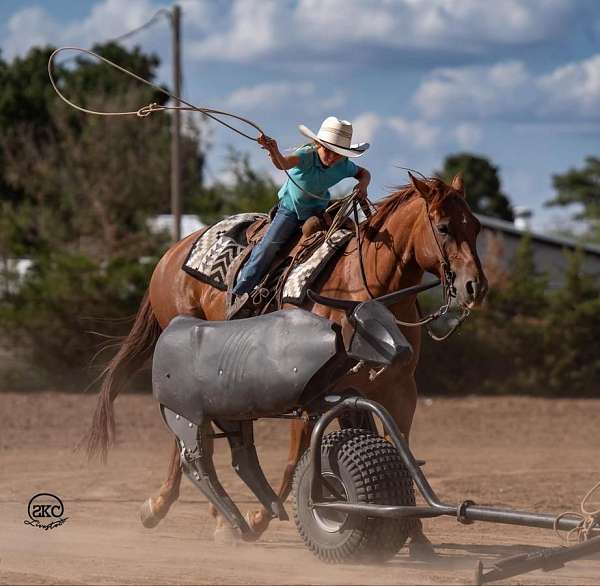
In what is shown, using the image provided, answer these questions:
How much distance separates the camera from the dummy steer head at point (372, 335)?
234 inches

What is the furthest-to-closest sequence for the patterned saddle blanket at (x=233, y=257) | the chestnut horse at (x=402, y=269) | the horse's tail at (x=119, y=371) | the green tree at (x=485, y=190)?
1. the green tree at (x=485, y=190)
2. the horse's tail at (x=119, y=371)
3. the patterned saddle blanket at (x=233, y=257)
4. the chestnut horse at (x=402, y=269)

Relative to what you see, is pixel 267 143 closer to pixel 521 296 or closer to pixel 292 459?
pixel 292 459

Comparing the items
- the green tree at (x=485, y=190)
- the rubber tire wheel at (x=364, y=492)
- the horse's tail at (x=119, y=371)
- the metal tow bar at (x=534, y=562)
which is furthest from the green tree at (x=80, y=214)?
the green tree at (x=485, y=190)

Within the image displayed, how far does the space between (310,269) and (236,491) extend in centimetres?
320

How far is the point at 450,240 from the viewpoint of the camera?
670 cm

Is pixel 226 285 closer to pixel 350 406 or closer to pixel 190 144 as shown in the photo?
pixel 350 406

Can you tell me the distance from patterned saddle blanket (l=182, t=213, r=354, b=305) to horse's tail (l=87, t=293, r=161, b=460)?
2.53 feet

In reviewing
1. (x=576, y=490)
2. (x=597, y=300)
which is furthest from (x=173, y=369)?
(x=597, y=300)

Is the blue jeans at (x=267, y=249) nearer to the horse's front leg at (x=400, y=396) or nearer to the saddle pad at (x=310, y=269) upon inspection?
the saddle pad at (x=310, y=269)

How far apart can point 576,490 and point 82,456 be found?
532 cm

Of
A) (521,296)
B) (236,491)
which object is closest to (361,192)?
(236,491)

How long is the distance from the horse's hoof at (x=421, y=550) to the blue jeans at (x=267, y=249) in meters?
2.09

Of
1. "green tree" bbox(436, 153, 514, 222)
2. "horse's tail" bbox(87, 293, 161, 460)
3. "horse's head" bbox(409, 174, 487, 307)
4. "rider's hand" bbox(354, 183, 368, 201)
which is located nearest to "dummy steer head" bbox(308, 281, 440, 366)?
"horse's head" bbox(409, 174, 487, 307)

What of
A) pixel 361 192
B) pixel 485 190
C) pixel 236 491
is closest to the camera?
pixel 361 192
